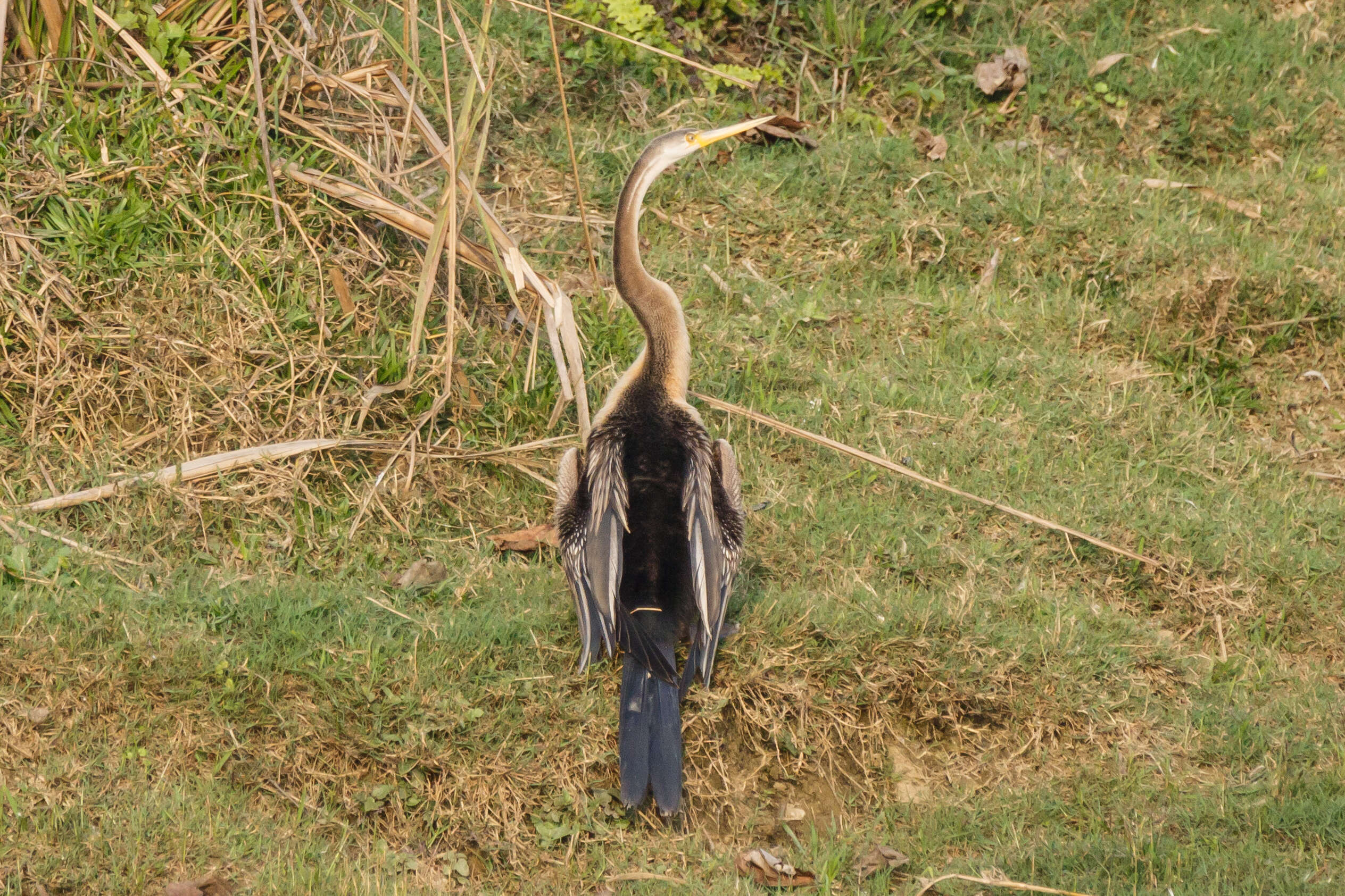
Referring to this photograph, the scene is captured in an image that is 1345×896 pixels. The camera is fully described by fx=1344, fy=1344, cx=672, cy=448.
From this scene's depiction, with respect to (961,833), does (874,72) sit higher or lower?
higher

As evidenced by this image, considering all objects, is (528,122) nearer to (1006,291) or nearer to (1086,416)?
(1006,291)

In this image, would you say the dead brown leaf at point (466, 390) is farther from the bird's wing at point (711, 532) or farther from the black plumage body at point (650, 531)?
the bird's wing at point (711, 532)

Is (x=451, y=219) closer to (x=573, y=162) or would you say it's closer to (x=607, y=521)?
(x=573, y=162)

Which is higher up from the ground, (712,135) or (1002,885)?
(712,135)

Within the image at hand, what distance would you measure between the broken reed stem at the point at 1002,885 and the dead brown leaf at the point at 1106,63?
14.9ft

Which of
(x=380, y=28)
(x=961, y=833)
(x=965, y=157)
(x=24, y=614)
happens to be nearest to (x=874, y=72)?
(x=965, y=157)

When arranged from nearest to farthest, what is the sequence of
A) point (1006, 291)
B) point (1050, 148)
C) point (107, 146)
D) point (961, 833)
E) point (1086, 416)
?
point (961, 833) < point (107, 146) < point (1086, 416) < point (1006, 291) < point (1050, 148)

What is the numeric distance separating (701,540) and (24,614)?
80.4 inches

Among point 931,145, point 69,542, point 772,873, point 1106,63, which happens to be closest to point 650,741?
point 772,873

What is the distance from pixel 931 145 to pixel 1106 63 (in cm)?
109

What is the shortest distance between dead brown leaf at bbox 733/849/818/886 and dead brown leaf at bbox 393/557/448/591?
1.46 meters

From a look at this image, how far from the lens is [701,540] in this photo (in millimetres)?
4090

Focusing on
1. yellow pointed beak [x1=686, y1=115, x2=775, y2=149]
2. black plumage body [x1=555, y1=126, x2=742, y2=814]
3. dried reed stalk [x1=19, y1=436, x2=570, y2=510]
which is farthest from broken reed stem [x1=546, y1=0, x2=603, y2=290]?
dried reed stalk [x1=19, y1=436, x2=570, y2=510]

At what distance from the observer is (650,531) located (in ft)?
13.7
